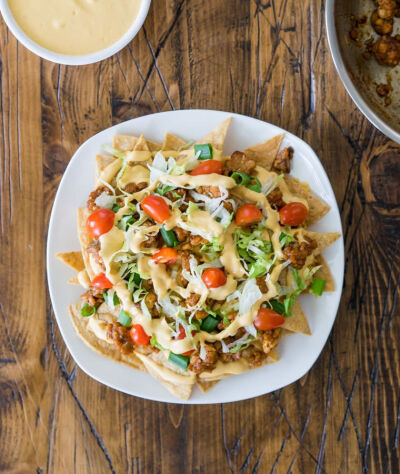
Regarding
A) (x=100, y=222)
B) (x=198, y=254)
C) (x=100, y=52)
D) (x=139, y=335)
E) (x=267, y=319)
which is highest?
(x=100, y=52)

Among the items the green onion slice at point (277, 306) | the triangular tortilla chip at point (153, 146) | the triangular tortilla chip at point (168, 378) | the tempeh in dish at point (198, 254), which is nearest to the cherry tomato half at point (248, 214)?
the tempeh in dish at point (198, 254)

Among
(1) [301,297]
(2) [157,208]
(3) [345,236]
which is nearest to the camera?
(2) [157,208]

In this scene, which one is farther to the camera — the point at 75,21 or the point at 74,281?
the point at 74,281

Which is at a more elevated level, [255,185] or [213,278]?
[255,185]

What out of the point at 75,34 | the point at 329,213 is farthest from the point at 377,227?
the point at 75,34

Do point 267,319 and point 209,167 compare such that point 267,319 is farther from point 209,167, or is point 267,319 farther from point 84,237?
point 84,237

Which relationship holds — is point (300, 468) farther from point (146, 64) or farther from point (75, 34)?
point (75, 34)

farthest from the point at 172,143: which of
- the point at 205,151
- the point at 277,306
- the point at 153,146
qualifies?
the point at 277,306
